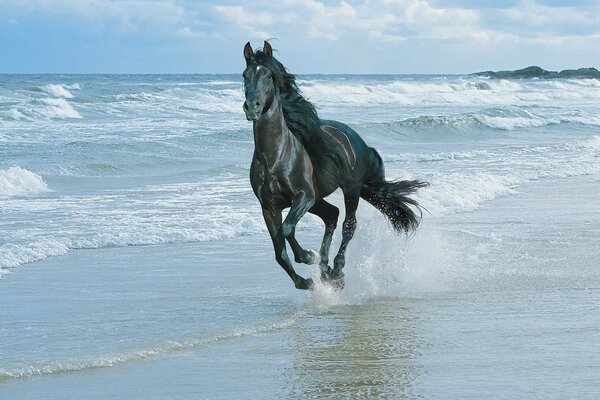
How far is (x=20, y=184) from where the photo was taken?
1598cm

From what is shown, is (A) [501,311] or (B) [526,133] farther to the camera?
(B) [526,133]

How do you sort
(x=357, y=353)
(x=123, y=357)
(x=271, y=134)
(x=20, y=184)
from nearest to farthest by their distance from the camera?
(x=123, y=357), (x=357, y=353), (x=271, y=134), (x=20, y=184)

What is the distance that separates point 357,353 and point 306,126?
7.36 feet

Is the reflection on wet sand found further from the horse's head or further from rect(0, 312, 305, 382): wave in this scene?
the horse's head

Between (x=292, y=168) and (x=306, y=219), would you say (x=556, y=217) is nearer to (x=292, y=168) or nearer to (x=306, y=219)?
(x=306, y=219)

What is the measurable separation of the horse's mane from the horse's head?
50 centimetres

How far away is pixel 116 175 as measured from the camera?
18.7 metres

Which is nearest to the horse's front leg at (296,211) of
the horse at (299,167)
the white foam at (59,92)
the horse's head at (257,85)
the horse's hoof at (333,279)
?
the horse at (299,167)

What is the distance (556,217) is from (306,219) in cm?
280

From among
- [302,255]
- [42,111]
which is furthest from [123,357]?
[42,111]

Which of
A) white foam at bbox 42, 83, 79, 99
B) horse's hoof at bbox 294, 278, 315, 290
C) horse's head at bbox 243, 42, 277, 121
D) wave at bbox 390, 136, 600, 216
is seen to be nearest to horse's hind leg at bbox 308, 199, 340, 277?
horse's hoof at bbox 294, 278, 315, 290

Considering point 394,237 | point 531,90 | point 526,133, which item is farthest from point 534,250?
point 531,90

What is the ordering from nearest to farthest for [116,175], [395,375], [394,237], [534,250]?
[395,375], [394,237], [534,250], [116,175]

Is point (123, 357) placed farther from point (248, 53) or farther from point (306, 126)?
point (306, 126)
